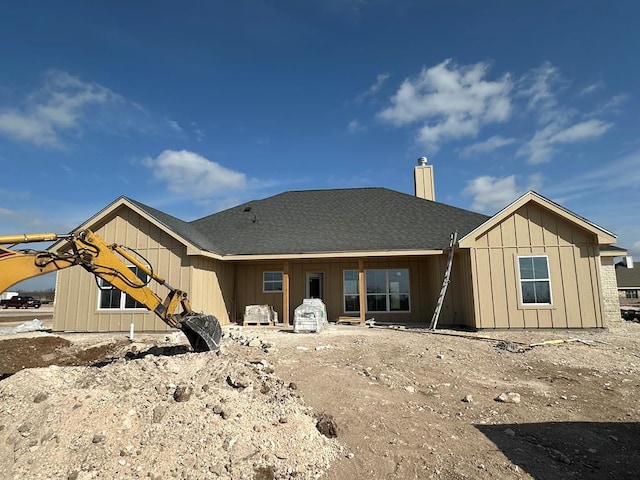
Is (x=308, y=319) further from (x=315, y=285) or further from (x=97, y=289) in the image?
(x=97, y=289)

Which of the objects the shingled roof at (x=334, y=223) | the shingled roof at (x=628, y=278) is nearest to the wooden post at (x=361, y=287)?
the shingled roof at (x=334, y=223)

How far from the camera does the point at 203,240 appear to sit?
16062 millimetres

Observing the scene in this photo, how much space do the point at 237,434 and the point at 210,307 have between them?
1103 cm

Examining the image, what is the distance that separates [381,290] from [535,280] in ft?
19.6

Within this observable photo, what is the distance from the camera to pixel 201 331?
7680mm

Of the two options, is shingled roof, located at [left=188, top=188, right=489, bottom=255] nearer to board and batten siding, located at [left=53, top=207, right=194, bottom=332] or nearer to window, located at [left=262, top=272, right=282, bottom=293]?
board and batten siding, located at [left=53, top=207, right=194, bottom=332]

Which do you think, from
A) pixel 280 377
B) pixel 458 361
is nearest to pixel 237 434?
pixel 280 377

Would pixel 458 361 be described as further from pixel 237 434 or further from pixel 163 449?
pixel 163 449

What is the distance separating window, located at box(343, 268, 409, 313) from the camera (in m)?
16.9

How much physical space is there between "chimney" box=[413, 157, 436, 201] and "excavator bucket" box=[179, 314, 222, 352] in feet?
54.9

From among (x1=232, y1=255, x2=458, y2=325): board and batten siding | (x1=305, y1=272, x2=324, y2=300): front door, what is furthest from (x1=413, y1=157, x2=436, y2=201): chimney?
(x1=305, y1=272, x2=324, y2=300): front door

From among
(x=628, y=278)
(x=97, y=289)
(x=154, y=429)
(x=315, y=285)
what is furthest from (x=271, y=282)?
(x=628, y=278)

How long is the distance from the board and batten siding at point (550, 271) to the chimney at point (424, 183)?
30.0 ft

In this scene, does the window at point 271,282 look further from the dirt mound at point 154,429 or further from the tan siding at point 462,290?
the dirt mound at point 154,429
